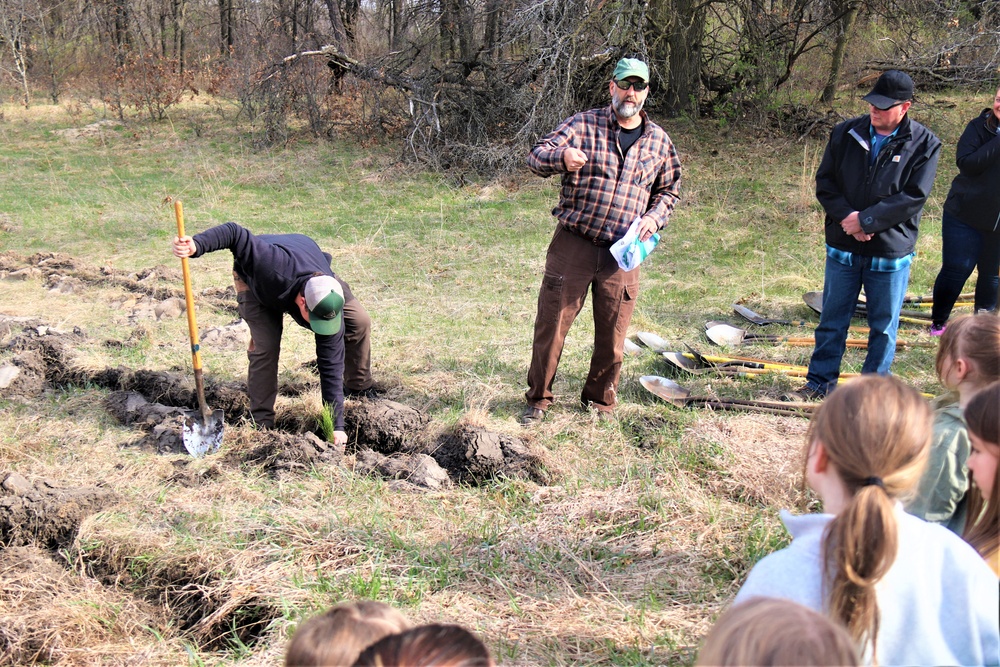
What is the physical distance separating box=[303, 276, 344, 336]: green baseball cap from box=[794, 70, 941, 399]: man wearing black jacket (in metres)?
3.02

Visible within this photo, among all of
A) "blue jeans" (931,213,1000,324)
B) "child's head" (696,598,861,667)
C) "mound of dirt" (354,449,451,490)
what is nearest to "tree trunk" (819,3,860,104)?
"blue jeans" (931,213,1000,324)

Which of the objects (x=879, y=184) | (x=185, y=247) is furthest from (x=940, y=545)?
(x=185, y=247)

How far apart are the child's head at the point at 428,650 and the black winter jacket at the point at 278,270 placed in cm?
315

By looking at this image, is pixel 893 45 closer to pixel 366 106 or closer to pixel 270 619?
pixel 366 106

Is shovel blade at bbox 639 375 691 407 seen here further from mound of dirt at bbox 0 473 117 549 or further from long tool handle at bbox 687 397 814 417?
mound of dirt at bbox 0 473 117 549

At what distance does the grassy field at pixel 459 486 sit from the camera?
317 centimetres

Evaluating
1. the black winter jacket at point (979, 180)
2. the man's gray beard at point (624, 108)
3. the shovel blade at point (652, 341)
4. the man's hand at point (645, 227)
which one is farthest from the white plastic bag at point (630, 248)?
the black winter jacket at point (979, 180)

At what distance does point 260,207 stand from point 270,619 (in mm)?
8856

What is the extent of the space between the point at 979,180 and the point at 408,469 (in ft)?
14.5

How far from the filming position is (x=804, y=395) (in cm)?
532

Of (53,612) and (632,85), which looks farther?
(632,85)

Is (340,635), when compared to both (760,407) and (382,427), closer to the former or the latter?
(382,427)

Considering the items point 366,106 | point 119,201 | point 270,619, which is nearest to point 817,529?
point 270,619

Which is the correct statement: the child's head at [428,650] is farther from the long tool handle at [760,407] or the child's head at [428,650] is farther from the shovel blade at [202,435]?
the long tool handle at [760,407]
